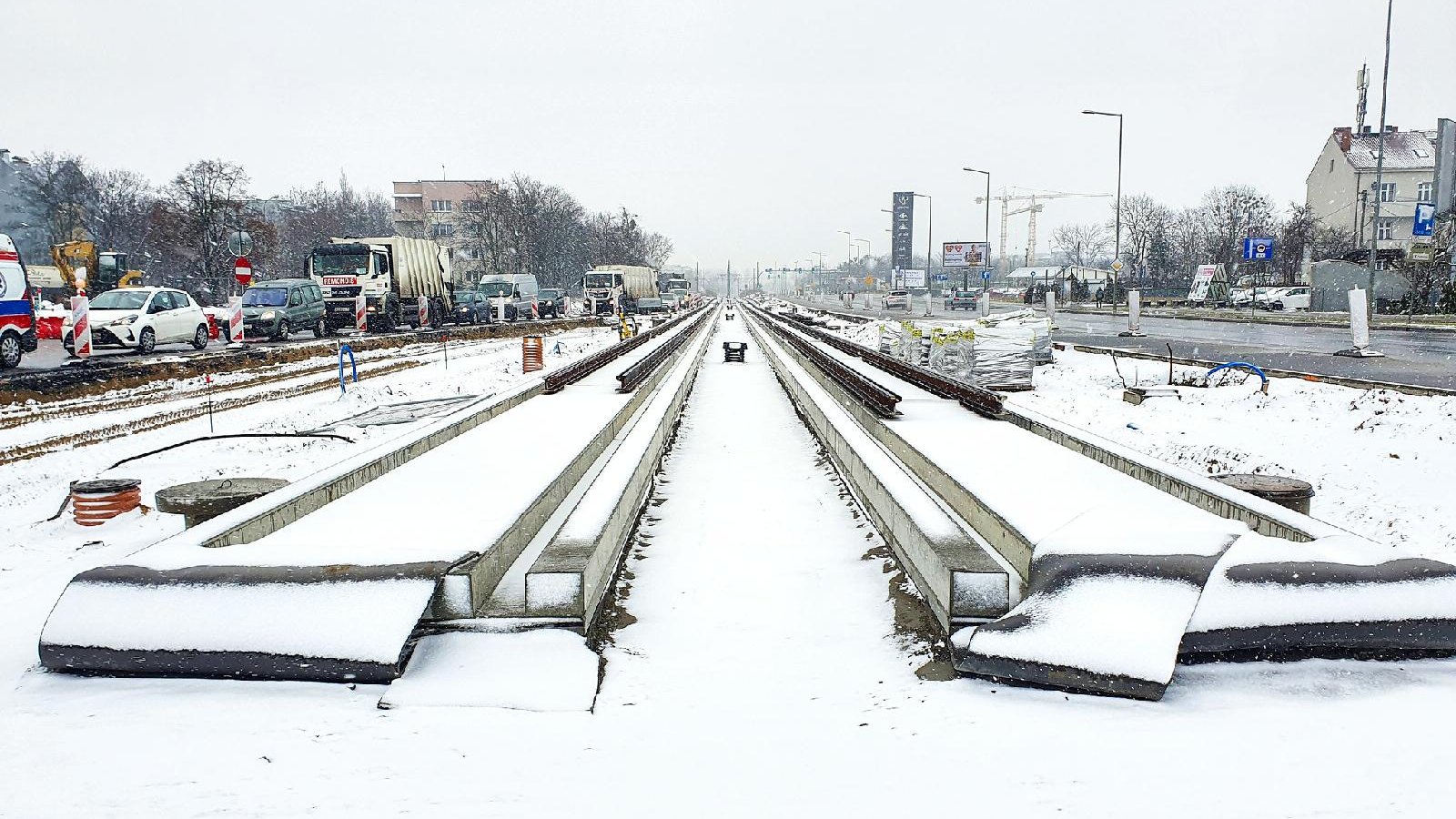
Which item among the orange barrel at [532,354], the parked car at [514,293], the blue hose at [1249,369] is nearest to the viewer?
the blue hose at [1249,369]

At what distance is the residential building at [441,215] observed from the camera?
4323 inches

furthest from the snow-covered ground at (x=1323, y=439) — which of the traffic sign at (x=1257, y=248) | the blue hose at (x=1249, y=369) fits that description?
the traffic sign at (x=1257, y=248)

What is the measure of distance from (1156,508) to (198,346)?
2478 cm

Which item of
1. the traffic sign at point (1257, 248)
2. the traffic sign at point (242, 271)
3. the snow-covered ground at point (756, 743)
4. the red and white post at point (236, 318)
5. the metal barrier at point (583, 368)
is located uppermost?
the traffic sign at point (1257, 248)

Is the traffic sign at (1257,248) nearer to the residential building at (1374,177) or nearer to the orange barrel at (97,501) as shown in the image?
the residential building at (1374,177)

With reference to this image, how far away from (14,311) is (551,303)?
39.5 meters

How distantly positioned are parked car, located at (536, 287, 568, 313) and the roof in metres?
66.5

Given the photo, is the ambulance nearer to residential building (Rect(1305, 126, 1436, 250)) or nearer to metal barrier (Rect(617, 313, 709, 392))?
metal barrier (Rect(617, 313, 709, 392))

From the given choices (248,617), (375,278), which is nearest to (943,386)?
(248,617)

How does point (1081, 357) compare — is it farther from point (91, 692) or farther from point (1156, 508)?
point (91, 692)

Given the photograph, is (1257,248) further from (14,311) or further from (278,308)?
(14,311)

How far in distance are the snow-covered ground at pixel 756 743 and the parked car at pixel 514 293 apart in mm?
43160

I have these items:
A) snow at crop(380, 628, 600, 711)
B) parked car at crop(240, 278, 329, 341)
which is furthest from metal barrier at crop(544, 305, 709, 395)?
parked car at crop(240, 278, 329, 341)

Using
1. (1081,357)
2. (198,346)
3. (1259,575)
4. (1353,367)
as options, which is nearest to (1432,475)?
(1259,575)
